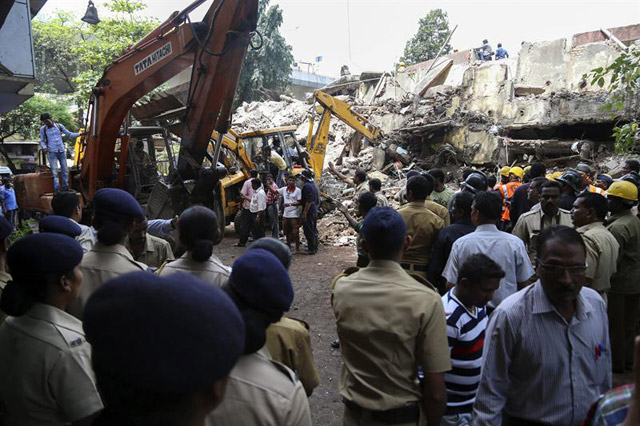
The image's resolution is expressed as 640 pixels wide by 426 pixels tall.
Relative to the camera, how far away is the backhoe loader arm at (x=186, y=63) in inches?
234

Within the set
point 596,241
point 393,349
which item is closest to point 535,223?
point 596,241

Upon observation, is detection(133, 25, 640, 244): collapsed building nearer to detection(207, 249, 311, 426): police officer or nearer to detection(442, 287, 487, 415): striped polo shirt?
detection(442, 287, 487, 415): striped polo shirt

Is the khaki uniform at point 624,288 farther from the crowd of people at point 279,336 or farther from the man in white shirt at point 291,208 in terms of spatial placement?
the man in white shirt at point 291,208

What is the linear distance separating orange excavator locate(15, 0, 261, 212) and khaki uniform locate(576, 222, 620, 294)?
4674 mm

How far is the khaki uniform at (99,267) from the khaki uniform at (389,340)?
4.18 ft

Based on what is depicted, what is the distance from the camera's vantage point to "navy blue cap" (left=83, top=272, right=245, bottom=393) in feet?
2.50

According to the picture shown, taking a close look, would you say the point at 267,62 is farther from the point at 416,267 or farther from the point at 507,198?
the point at 416,267

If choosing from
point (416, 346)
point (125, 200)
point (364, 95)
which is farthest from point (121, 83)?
point (364, 95)

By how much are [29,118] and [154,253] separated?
22.1m

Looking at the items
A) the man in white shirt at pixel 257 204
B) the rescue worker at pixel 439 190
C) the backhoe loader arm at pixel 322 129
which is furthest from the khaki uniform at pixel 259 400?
the backhoe loader arm at pixel 322 129

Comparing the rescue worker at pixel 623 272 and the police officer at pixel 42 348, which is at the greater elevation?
the police officer at pixel 42 348

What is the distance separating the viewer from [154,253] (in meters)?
3.71

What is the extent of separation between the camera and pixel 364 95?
25344 mm

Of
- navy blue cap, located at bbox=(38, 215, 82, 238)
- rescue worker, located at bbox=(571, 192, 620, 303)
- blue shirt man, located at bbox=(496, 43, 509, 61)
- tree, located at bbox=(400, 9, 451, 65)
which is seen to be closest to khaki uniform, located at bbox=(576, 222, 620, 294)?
rescue worker, located at bbox=(571, 192, 620, 303)
